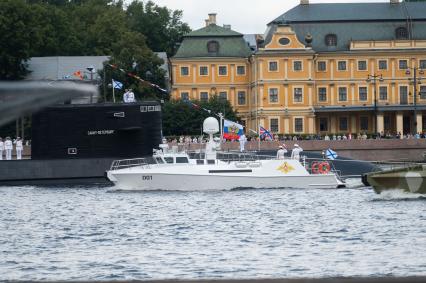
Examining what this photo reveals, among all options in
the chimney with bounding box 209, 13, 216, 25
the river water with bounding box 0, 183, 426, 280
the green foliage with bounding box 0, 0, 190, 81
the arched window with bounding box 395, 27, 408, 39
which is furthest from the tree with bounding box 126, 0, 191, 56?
the river water with bounding box 0, 183, 426, 280

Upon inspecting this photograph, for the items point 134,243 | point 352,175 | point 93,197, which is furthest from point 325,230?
point 352,175

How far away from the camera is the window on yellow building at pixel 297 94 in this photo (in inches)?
5069

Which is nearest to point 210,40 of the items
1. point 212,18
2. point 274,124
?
point 212,18

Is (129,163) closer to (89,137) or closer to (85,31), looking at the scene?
(89,137)

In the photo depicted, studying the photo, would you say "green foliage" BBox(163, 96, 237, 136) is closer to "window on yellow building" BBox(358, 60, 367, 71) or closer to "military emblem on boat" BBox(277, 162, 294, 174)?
"window on yellow building" BBox(358, 60, 367, 71)

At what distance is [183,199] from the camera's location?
52.3 meters

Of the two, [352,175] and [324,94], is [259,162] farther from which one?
[324,94]

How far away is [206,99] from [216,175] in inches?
2782

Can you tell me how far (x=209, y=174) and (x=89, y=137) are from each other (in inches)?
294

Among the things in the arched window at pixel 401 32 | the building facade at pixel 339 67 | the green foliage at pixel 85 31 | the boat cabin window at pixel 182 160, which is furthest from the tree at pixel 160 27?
the boat cabin window at pixel 182 160

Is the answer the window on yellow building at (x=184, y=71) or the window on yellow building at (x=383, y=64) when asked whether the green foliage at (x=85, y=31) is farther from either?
the window on yellow building at (x=383, y=64)

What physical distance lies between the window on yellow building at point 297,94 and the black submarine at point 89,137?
67.6 m

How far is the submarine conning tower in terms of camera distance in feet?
199

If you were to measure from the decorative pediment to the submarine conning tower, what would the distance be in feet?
216
